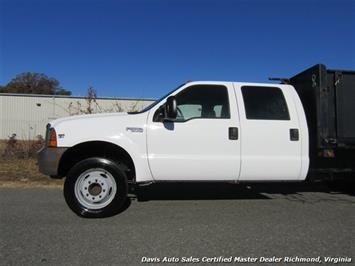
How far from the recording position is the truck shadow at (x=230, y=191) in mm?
7453

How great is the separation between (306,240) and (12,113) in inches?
1662

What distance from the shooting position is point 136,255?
4246 millimetres

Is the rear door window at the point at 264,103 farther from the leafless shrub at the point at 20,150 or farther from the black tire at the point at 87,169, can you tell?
the leafless shrub at the point at 20,150

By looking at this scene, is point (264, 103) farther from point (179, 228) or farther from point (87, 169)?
point (87, 169)

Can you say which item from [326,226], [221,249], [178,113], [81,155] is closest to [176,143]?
[178,113]

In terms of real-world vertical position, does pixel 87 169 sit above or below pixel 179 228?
above

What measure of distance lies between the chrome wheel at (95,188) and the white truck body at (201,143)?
0.44 m

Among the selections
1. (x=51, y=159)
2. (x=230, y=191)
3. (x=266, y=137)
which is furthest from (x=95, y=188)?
(x=230, y=191)

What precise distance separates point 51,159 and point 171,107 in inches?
75.3

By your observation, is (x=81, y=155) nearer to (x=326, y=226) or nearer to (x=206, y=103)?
(x=206, y=103)

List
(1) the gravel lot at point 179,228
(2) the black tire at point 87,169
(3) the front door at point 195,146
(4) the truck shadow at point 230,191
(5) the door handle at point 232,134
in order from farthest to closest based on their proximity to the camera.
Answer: (4) the truck shadow at point 230,191 → (5) the door handle at point 232,134 → (3) the front door at point 195,146 → (2) the black tire at point 87,169 → (1) the gravel lot at point 179,228

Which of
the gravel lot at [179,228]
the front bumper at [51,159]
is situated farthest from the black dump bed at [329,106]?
the front bumper at [51,159]

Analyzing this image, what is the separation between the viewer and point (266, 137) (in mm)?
6258

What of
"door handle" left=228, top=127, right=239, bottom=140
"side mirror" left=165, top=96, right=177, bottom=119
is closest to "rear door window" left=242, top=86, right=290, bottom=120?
"door handle" left=228, top=127, right=239, bottom=140
